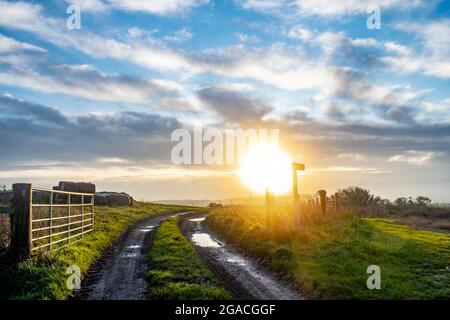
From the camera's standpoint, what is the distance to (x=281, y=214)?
901 inches

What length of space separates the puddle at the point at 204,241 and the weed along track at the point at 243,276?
38 cm

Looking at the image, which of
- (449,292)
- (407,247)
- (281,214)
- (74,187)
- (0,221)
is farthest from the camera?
(74,187)

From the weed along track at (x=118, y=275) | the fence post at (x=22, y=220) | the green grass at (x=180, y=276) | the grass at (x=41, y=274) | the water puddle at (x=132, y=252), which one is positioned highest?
the fence post at (x=22, y=220)

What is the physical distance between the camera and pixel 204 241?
75.4ft

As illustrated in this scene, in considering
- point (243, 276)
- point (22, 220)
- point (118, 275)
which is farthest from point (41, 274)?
point (243, 276)

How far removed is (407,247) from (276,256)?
26.3 ft

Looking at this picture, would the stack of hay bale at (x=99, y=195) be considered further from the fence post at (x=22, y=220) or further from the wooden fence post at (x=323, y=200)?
the fence post at (x=22, y=220)

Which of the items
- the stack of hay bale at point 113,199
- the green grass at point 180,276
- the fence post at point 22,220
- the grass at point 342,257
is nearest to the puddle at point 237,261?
the grass at point 342,257

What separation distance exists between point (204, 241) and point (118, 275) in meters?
9.56

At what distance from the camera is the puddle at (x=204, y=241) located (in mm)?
21234

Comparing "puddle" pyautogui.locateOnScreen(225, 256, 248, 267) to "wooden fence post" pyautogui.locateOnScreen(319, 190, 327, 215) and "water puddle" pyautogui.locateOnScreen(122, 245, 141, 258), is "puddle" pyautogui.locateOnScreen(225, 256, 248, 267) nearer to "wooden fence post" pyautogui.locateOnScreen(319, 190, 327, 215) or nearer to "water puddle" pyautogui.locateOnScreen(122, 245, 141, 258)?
"water puddle" pyautogui.locateOnScreen(122, 245, 141, 258)
